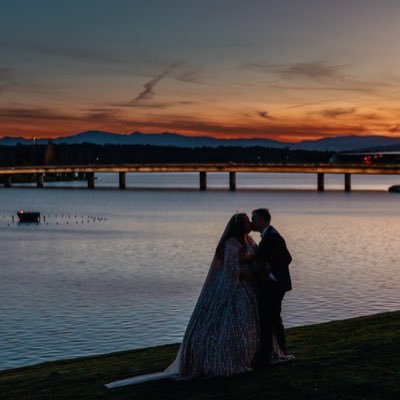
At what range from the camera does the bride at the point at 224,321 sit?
15.8 metres

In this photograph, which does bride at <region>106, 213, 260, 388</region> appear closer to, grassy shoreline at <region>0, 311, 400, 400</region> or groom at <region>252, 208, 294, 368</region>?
groom at <region>252, 208, 294, 368</region>

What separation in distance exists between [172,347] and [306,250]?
2066 inches

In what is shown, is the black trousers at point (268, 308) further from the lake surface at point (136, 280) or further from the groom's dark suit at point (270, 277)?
the lake surface at point (136, 280)

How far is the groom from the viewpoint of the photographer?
51.9ft

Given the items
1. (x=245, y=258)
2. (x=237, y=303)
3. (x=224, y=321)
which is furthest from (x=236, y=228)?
(x=224, y=321)

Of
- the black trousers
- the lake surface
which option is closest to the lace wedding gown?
the black trousers

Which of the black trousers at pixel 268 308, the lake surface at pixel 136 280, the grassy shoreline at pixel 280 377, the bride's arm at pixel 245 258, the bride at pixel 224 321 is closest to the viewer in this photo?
the grassy shoreline at pixel 280 377

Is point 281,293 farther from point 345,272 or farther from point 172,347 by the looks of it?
point 345,272

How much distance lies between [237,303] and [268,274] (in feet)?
2.57

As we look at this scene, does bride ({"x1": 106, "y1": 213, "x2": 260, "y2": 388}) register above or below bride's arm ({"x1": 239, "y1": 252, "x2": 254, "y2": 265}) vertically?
below

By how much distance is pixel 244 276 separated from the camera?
51.9ft

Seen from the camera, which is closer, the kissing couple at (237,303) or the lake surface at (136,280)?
the kissing couple at (237,303)

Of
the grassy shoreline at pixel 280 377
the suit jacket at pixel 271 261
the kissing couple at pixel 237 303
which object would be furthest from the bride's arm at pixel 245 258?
the grassy shoreline at pixel 280 377

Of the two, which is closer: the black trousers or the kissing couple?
the kissing couple
